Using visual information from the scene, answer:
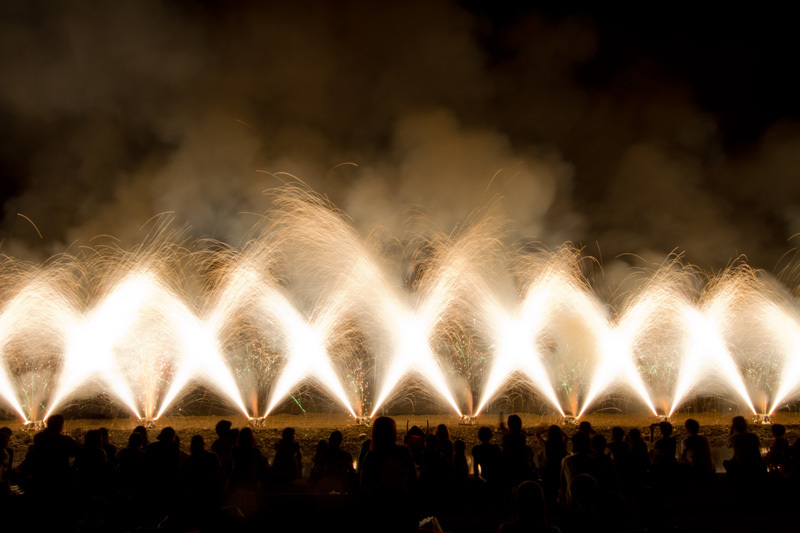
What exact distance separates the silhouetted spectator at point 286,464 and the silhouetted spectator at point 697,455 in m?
7.03

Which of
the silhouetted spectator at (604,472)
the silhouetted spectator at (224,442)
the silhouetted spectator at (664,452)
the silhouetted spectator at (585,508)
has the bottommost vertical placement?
the silhouetted spectator at (585,508)

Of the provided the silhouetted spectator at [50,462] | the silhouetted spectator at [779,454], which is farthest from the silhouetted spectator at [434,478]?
the silhouetted spectator at [779,454]

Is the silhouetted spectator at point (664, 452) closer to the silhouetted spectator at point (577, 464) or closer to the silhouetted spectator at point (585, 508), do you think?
the silhouetted spectator at point (577, 464)

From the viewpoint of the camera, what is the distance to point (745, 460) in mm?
9789

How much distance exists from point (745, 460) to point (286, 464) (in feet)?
26.9

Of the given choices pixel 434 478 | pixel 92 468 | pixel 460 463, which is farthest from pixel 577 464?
pixel 92 468

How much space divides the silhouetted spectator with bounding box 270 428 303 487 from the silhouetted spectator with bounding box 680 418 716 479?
7.03m

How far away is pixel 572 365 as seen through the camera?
40.0 meters

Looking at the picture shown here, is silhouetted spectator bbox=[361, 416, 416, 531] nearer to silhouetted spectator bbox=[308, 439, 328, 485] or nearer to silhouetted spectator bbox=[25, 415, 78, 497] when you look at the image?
silhouetted spectator bbox=[308, 439, 328, 485]

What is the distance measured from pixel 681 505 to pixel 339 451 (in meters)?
5.70

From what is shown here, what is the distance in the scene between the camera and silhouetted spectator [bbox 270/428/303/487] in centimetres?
976

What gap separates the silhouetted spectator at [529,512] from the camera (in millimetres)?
5094

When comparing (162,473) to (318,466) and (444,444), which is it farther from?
(444,444)

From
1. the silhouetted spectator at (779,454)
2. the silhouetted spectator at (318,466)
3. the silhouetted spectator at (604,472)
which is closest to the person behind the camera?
the silhouetted spectator at (604,472)
